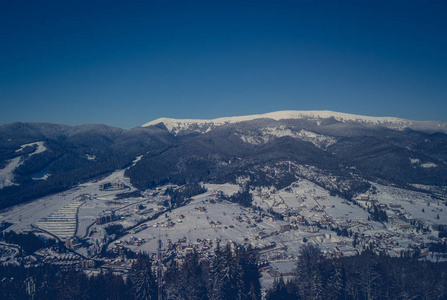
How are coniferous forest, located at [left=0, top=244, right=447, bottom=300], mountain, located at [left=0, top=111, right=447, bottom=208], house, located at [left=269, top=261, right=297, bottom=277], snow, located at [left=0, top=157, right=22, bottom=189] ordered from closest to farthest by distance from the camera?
coniferous forest, located at [left=0, top=244, right=447, bottom=300]
house, located at [left=269, top=261, right=297, bottom=277]
mountain, located at [left=0, top=111, right=447, bottom=208]
snow, located at [left=0, top=157, right=22, bottom=189]

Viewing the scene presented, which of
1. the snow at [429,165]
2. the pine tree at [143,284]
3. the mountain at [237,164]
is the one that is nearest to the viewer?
the pine tree at [143,284]

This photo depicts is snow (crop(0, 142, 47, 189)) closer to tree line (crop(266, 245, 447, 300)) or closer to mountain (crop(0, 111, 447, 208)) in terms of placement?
mountain (crop(0, 111, 447, 208))

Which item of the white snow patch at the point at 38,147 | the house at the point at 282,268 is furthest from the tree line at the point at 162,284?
the white snow patch at the point at 38,147

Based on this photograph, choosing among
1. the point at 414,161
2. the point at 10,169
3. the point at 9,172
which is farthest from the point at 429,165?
the point at 10,169

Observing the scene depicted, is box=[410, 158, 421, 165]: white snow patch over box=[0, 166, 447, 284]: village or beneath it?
over

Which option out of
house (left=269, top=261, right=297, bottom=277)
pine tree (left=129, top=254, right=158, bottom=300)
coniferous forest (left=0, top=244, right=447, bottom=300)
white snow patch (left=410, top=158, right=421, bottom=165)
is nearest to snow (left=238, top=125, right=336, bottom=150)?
white snow patch (left=410, top=158, right=421, bottom=165)

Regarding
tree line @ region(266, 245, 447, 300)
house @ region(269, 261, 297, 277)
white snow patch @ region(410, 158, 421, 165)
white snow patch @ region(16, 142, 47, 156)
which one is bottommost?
house @ region(269, 261, 297, 277)

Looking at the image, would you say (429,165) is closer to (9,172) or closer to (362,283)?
(362,283)

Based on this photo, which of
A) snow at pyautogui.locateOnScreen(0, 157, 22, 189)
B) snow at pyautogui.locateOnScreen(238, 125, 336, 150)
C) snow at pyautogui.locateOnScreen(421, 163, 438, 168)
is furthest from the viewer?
snow at pyautogui.locateOnScreen(238, 125, 336, 150)

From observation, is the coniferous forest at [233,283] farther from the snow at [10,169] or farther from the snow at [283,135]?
the snow at [283,135]
